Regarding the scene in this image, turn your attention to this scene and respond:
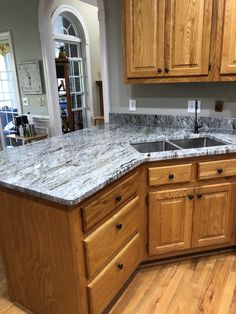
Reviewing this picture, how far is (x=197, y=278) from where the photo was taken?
192 centimetres

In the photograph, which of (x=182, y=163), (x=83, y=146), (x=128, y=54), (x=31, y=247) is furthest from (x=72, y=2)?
(x=31, y=247)

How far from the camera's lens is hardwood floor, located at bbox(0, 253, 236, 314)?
1677 millimetres

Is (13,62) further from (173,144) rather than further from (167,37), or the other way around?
(173,144)

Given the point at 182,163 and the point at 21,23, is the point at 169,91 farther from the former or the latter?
the point at 21,23

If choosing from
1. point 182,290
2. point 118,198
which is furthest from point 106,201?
point 182,290

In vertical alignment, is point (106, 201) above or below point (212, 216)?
above

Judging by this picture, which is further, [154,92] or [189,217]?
[154,92]

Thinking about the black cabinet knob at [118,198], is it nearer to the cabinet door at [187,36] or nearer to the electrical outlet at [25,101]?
the cabinet door at [187,36]

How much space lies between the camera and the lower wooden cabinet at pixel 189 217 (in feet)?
6.20

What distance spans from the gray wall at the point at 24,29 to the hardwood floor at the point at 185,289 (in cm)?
316

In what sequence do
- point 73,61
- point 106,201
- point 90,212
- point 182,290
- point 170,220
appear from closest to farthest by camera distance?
1. point 90,212
2. point 106,201
3. point 182,290
4. point 170,220
5. point 73,61

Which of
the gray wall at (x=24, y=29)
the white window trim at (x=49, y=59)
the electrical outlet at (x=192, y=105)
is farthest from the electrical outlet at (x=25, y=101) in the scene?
the electrical outlet at (x=192, y=105)

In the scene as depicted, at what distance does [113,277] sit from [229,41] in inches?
70.5

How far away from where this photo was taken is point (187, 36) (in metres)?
2.00
